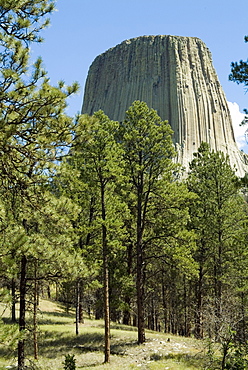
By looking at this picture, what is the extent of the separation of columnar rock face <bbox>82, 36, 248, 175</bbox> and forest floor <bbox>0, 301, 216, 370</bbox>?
68845 millimetres

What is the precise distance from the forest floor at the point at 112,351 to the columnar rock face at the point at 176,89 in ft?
226

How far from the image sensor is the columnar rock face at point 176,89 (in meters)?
95.1

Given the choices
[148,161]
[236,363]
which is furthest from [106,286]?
[148,161]

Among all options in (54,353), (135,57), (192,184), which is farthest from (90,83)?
(54,353)

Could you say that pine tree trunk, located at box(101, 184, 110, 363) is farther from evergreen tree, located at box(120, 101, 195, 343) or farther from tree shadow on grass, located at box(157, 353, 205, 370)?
evergreen tree, located at box(120, 101, 195, 343)

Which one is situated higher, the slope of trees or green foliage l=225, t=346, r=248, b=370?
the slope of trees

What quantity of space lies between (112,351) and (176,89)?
92.2 metres

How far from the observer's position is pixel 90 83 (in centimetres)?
12875

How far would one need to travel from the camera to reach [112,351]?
16.7 m

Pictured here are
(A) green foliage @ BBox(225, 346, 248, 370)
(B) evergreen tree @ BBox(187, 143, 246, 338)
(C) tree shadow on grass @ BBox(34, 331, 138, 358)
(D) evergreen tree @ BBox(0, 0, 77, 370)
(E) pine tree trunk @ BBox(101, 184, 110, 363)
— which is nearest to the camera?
(D) evergreen tree @ BBox(0, 0, 77, 370)

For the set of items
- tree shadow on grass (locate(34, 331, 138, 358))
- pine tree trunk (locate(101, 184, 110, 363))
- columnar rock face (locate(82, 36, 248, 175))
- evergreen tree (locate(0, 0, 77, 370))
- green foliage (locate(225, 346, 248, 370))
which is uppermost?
columnar rock face (locate(82, 36, 248, 175))

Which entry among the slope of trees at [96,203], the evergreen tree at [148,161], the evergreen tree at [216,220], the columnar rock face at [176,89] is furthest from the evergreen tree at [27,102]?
the columnar rock face at [176,89]

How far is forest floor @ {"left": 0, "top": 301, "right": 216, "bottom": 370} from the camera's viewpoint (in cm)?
1453

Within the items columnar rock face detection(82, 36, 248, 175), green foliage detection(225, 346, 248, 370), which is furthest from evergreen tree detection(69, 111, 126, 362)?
columnar rock face detection(82, 36, 248, 175)
